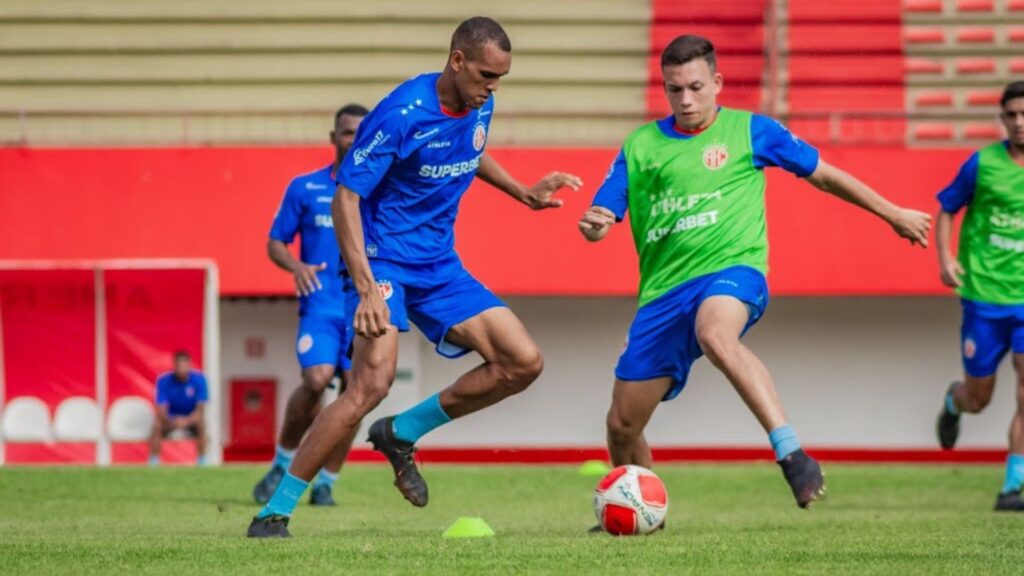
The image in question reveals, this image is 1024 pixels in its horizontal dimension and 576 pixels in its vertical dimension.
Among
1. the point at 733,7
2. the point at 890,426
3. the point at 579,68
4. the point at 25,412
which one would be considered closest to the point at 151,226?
the point at 25,412

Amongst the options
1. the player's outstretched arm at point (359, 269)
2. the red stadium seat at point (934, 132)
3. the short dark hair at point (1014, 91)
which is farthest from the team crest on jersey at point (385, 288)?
the red stadium seat at point (934, 132)

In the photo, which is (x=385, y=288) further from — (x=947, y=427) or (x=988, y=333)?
(x=947, y=427)

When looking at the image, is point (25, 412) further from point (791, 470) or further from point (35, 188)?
point (791, 470)

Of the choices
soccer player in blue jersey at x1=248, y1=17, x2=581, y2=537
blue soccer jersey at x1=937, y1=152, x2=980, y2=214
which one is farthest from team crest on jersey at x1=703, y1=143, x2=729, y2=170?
blue soccer jersey at x1=937, y1=152, x2=980, y2=214

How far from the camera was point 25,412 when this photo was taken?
15297 millimetres

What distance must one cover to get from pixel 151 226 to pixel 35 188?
1095 millimetres

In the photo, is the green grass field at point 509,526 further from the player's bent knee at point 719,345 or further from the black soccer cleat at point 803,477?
the player's bent knee at point 719,345

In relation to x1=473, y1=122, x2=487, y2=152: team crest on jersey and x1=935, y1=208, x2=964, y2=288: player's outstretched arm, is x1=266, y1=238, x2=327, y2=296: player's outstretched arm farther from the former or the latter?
x1=935, y1=208, x2=964, y2=288: player's outstretched arm

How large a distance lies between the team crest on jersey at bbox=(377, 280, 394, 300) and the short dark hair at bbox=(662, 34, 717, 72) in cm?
148

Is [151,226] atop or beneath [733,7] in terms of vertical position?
beneath

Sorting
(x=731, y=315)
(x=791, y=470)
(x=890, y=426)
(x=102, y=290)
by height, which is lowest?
(x=890, y=426)

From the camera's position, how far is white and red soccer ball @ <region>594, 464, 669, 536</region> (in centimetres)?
664

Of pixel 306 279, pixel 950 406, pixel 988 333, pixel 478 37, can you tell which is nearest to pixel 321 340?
pixel 306 279

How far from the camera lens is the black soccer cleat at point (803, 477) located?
20.2 feet
